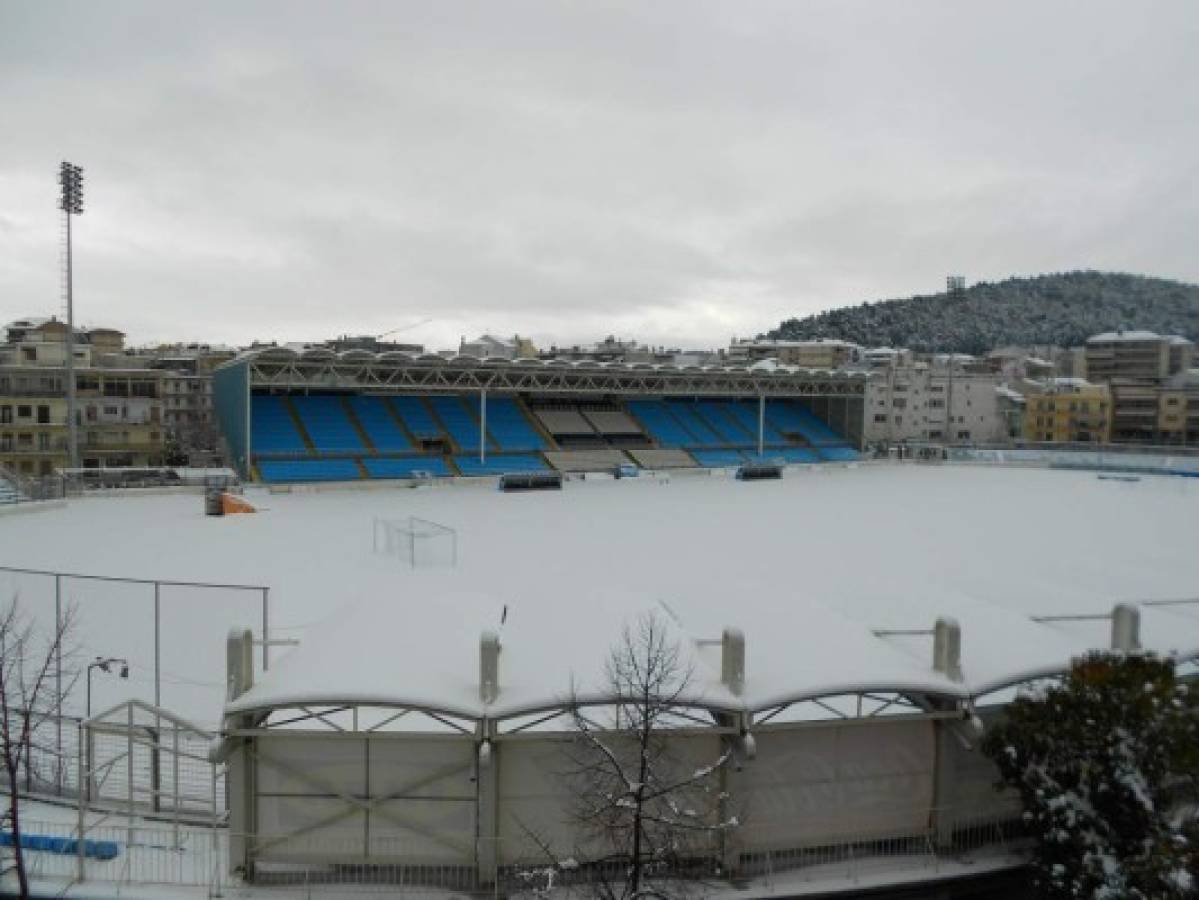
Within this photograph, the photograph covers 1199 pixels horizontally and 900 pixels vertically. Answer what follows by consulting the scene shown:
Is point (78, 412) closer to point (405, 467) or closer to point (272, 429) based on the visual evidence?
point (272, 429)

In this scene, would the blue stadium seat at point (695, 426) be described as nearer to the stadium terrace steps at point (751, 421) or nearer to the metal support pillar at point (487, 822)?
the stadium terrace steps at point (751, 421)

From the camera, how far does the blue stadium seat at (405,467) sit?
37.7 m

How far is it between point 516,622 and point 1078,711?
5.84 meters

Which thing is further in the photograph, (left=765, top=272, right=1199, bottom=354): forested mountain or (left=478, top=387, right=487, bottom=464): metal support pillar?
(left=765, top=272, right=1199, bottom=354): forested mountain

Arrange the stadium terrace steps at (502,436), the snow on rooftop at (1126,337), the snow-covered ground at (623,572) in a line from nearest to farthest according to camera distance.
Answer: the snow-covered ground at (623,572) < the stadium terrace steps at (502,436) < the snow on rooftop at (1126,337)

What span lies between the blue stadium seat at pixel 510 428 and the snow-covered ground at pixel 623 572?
213 inches

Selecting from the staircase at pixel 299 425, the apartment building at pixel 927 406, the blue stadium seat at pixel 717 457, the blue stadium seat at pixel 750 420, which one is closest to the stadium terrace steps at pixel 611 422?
the blue stadium seat at pixel 717 457

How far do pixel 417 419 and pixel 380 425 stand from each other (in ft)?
6.90

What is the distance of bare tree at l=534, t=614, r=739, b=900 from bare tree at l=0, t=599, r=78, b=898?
485 centimetres

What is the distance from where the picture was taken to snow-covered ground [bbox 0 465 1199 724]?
957 centimetres

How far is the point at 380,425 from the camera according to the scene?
136 ft

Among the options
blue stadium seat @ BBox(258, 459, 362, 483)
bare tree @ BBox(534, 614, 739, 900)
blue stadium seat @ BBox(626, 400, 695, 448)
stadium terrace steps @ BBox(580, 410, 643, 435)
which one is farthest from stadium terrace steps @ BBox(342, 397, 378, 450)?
bare tree @ BBox(534, 614, 739, 900)

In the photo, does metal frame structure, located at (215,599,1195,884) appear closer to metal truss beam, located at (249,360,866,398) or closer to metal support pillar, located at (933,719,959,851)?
metal support pillar, located at (933,719,959,851)

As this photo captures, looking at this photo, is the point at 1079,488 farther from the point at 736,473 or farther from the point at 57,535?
the point at 57,535
